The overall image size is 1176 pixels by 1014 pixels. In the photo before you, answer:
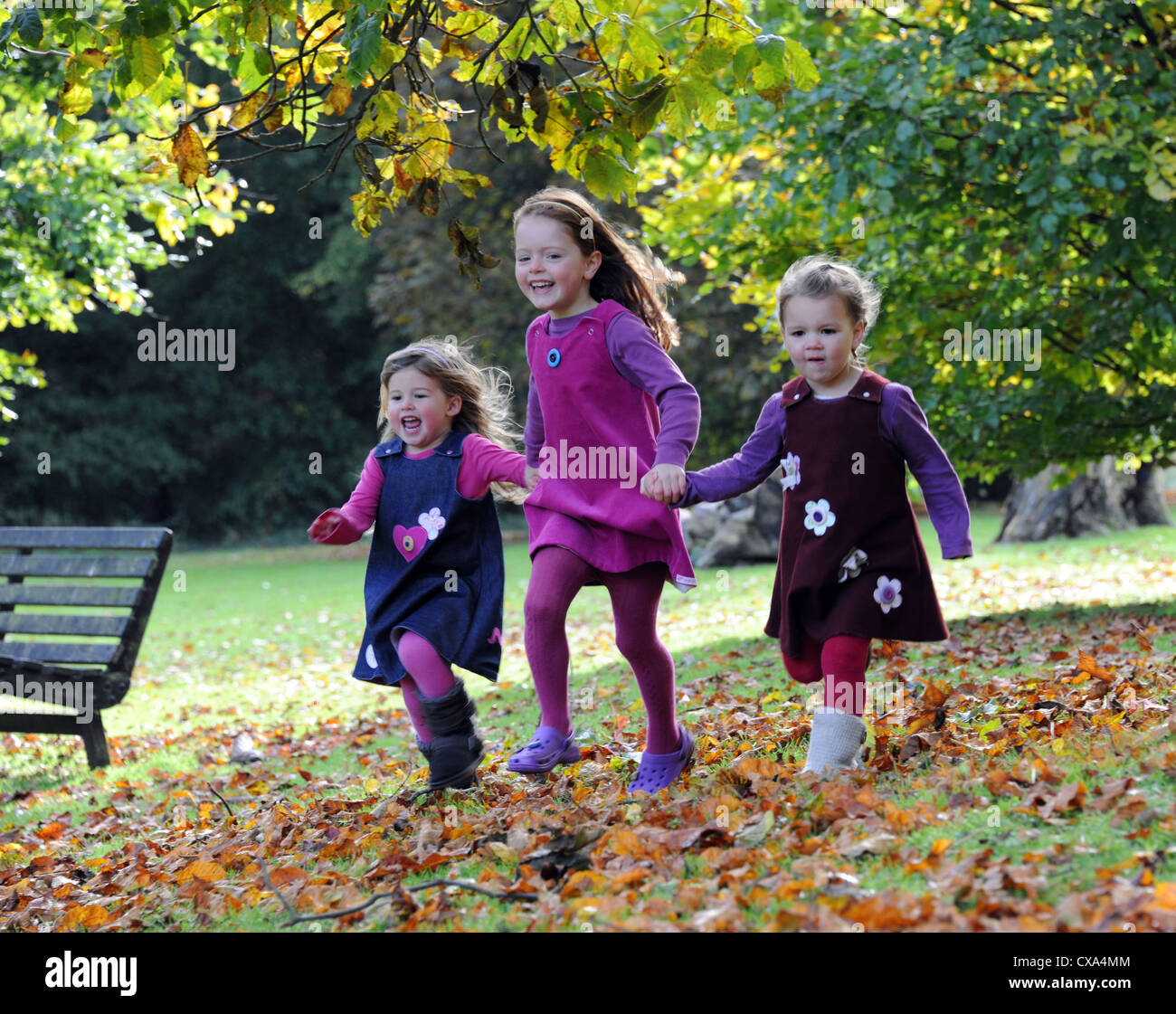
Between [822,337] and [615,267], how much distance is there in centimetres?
80

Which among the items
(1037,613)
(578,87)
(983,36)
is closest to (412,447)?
(578,87)

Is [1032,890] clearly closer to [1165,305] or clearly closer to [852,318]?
[852,318]

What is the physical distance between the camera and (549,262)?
4078mm

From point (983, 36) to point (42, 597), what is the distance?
6799 millimetres

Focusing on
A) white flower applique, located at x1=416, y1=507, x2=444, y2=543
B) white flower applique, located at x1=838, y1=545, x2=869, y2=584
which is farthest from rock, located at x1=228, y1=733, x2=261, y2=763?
white flower applique, located at x1=838, y1=545, x2=869, y2=584

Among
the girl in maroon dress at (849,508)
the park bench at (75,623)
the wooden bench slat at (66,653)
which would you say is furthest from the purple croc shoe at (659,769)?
the wooden bench slat at (66,653)

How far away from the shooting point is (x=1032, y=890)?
2672mm

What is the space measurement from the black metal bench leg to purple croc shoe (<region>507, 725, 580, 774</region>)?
403 centimetres

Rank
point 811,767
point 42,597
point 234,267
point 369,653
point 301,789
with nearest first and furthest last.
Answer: point 811,767 → point 369,653 → point 301,789 → point 42,597 → point 234,267

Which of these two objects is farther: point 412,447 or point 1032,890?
point 412,447

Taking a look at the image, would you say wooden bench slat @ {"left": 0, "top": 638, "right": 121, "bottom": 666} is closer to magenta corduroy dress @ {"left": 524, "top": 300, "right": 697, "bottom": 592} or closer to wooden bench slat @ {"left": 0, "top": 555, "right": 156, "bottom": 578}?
wooden bench slat @ {"left": 0, "top": 555, "right": 156, "bottom": 578}

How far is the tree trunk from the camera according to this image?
59.2 ft
